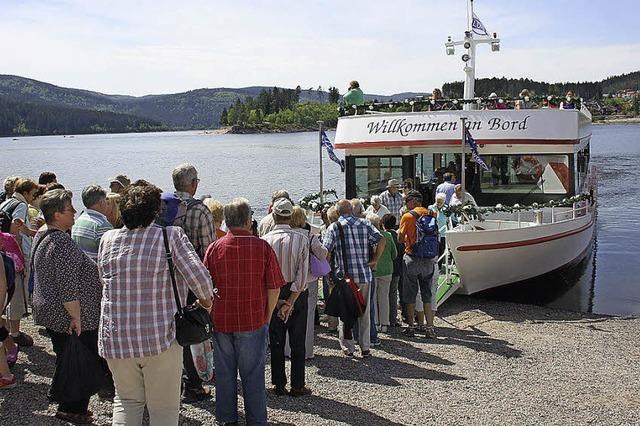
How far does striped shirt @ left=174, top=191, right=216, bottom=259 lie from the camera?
216 inches

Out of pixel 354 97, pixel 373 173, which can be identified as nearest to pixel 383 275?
pixel 373 173

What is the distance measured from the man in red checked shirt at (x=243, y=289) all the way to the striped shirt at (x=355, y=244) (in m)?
2.09

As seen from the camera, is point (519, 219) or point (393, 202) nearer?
point (393, 202)

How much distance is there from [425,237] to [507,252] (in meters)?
4.14

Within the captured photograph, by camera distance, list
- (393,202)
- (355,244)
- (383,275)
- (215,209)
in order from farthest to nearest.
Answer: (393,202) < (383,275) < (355,244) < (215,209)

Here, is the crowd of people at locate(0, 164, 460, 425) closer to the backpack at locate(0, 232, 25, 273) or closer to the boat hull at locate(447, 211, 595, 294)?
the backpack at locate(0, 232, 25, 273)

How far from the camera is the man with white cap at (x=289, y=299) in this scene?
5.56 m

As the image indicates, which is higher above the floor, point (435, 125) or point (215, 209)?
point (435, 125)

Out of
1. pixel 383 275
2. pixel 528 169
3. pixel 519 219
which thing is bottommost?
pixel 383 275

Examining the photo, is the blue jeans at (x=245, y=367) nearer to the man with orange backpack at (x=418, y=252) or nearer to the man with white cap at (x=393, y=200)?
the man with orange backpack at (x=418, y=252)

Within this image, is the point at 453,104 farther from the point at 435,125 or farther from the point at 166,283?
the point at 166,283

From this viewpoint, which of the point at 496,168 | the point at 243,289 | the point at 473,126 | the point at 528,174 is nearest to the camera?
the point at 243,289

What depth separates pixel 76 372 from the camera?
4734mm

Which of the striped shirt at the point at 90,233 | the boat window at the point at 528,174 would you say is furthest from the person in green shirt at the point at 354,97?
the striped shirt at the point at 90,233
